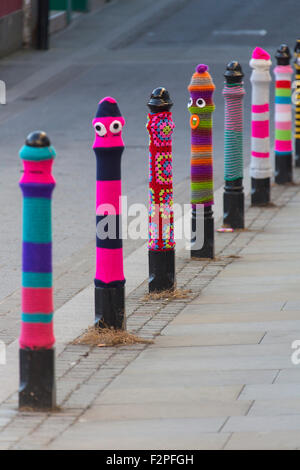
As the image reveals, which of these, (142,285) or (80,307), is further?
(142,285)

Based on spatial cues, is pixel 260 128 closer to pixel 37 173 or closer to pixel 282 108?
pixel 282 108

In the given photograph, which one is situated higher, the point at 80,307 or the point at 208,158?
the point at 208,158

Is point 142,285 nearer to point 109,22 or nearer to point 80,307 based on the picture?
point 80,307

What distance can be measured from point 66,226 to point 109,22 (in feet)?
67.3

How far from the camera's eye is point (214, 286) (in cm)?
888

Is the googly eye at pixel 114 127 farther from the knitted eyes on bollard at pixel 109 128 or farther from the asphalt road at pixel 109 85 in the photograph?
the asphalt road at pixel 109 85

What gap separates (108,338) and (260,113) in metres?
4.89

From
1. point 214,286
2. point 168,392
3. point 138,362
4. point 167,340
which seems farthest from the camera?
point 214,286

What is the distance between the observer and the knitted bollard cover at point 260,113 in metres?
11.7

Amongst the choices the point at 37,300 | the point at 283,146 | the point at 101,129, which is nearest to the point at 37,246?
the point at 37,300

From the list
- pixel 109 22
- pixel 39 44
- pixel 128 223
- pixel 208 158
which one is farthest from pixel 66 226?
pixel 109 22

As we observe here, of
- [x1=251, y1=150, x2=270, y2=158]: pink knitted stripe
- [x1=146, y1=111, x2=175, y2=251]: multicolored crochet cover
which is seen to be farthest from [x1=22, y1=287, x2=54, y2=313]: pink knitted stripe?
[x1=251, y1=150, x2=270, y2=158]: pink knitted stripe

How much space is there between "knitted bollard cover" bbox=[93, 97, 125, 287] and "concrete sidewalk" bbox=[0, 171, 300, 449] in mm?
486
